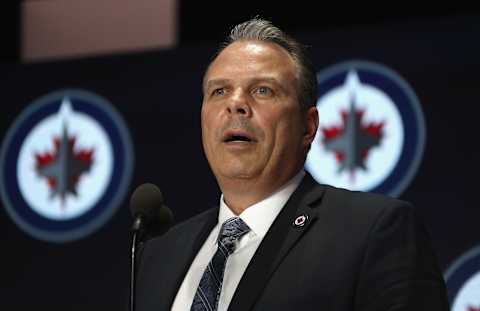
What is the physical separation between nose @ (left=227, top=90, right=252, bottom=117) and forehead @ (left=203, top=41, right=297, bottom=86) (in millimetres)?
49

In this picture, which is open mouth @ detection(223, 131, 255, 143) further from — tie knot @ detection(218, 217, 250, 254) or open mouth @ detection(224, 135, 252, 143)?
tie knot @ detection(218, 217, 250, 254)

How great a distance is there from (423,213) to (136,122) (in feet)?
4.12

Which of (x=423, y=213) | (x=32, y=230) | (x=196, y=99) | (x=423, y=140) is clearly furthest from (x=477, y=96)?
(x=32, y=230)

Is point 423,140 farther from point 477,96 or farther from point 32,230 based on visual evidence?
point 32,230

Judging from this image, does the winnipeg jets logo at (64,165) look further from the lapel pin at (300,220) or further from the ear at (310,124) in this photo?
the lapel pin at (300,220)

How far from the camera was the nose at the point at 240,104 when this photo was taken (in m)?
2.00

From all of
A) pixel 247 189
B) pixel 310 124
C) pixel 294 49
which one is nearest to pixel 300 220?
pixel 247 189

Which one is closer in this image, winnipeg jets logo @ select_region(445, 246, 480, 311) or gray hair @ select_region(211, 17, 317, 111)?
gray hair @ select_region(211, 17, 317, 111)

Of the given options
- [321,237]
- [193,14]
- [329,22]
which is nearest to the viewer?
[321,237]

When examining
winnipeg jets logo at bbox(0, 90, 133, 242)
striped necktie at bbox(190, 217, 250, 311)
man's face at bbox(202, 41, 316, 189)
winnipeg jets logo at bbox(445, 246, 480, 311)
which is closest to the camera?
striped necktie at bbox(190, 217, 250, 311)

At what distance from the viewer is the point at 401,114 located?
318cm

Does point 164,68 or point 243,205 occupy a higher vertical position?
point 164,68

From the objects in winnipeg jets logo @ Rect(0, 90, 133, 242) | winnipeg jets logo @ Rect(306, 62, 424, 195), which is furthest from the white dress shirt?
winnipeg jets logo @ Rect(0, 90, 133, 242)

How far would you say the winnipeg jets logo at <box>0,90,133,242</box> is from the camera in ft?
12.1
